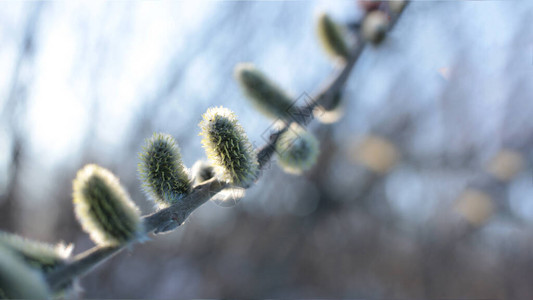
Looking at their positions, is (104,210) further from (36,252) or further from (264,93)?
(264,93)

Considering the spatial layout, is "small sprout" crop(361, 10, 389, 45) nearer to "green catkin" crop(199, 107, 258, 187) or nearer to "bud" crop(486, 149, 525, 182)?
"green catkin" crop(199, 107, 258, 187)

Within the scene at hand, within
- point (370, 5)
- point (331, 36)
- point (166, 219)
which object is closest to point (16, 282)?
point (166, 219)

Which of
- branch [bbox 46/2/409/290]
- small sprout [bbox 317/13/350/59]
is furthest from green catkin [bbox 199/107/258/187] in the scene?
small sprout [bbox 317/13/350/59]

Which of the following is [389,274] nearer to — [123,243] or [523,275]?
[523,275]

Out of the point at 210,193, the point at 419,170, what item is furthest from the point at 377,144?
the point at 210,193

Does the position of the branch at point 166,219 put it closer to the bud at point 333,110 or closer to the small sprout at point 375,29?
the bud at point 333,110

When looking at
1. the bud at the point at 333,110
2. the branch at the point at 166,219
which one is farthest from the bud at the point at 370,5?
the branch at the point at 166,219
